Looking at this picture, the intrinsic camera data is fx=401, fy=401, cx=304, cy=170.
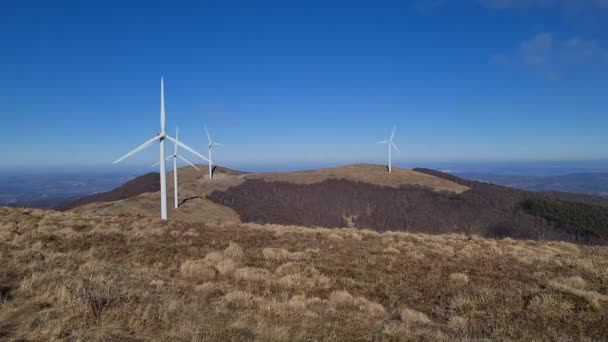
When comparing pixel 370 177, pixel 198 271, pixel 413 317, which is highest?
pixel 370 177

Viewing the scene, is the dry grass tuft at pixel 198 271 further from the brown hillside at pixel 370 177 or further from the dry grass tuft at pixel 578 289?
the brown hillside at pixel 370 177

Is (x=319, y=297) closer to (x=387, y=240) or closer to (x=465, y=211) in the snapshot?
(x=387, y=240)

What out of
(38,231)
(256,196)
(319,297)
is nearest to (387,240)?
(319,297)

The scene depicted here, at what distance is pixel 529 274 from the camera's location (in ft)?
56.5

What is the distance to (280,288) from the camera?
13.7m

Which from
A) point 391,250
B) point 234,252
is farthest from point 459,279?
point 234,252

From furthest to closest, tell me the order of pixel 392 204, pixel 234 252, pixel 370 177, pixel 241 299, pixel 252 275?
1. pixel 370 177
2. pixel 392 204
3. pixel 234 252
4. pixel 252 275
5. pixel 241 299

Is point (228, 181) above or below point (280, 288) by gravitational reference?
above

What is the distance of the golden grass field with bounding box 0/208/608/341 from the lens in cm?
799

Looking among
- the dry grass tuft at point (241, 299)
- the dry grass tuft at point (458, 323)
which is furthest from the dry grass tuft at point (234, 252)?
the dry grass tuft at point (458, 323)

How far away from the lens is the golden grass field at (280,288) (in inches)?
315

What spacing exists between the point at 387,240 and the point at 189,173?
340 ft

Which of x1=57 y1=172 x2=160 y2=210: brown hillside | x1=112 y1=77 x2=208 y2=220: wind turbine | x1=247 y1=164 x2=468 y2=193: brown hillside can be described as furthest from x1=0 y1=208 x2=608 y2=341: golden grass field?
x1=247 y1=164 x2=468 y2=193: brown hillside

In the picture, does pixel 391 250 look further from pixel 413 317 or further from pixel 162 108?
pixel 162 108
